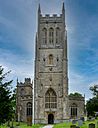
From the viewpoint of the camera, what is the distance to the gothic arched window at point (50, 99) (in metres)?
67.9

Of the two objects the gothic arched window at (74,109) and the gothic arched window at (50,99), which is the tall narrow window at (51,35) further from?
the gothic arched window at (74,109)

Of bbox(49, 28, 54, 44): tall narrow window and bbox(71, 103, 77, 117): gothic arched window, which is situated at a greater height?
bbox(49, 28, 54, 44): tall narrow window

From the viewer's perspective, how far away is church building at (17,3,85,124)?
67188 millimetres

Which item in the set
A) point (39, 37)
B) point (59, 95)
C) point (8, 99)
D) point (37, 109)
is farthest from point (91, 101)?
point (8, 99)

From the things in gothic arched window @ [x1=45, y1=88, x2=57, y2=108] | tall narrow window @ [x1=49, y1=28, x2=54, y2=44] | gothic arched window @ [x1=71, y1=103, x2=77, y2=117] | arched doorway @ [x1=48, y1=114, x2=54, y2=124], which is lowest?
arched doorway @ [x1=48, y1=114, x2=54, y2=124]

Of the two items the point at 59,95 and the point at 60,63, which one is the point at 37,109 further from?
the point at 60,63

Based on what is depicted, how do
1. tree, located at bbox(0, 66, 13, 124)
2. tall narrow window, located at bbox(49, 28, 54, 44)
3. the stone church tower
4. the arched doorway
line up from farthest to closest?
tall narrow window, located at bbox(49, 28, 54, 44) < the arched doorway < the stone church tower < tree, located at bbox(0, 66, 13, 124)

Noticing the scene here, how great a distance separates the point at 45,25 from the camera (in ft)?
242

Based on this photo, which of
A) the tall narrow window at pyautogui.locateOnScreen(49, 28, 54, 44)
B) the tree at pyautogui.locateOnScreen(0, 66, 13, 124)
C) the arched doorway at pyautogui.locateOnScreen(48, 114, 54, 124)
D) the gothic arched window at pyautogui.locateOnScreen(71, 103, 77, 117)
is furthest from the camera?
the tall narrow window at pyautogui.locateOnScreen(49, 28, 54, 44)

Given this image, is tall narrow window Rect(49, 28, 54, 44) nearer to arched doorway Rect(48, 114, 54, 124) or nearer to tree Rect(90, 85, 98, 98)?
tree Rect(90, 85, 98, 98)

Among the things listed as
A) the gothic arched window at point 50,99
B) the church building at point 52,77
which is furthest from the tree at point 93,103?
the gothic arched window at point 50,99

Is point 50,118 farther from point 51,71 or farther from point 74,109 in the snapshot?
point 51,71

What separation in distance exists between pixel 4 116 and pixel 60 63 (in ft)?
149

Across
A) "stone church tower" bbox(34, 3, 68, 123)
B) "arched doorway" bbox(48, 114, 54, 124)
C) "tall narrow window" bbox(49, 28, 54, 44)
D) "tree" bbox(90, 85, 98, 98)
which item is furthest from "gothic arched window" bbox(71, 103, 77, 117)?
"tall narrow window" bbox(49, 28, 54, 44)
